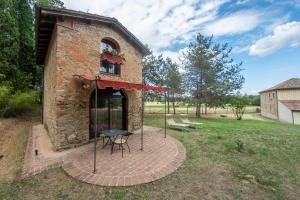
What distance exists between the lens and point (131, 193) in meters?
4.56

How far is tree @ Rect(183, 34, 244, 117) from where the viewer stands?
22203 millimetres

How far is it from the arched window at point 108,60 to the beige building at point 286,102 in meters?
35.1

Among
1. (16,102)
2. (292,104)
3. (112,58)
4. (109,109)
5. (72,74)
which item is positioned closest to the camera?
(72,74)

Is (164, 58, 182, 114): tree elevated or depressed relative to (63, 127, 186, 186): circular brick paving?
elevated

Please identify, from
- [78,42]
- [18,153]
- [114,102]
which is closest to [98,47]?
[78,42]

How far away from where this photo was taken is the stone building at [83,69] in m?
7.72

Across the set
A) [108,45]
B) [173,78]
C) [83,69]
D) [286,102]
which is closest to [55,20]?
[83,69]

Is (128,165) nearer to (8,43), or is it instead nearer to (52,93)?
(52,93)

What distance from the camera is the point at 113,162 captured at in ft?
20.9

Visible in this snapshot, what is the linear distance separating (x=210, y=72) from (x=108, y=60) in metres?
16.2

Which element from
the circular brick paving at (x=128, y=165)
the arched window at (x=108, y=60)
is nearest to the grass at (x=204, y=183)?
the circular brick paving at (x=128, y=165)

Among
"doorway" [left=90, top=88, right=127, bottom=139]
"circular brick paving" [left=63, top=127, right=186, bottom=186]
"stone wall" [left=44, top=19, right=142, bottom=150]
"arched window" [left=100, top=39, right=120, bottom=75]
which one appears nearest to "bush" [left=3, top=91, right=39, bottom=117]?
"stone wall" [left=44, top=19, right=142, bottom=150]

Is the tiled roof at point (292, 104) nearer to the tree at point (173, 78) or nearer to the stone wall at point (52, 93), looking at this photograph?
the tree at point (173, 78)

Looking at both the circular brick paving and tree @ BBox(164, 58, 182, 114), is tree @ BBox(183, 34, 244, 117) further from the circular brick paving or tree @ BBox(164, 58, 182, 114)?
the circular brick paving
